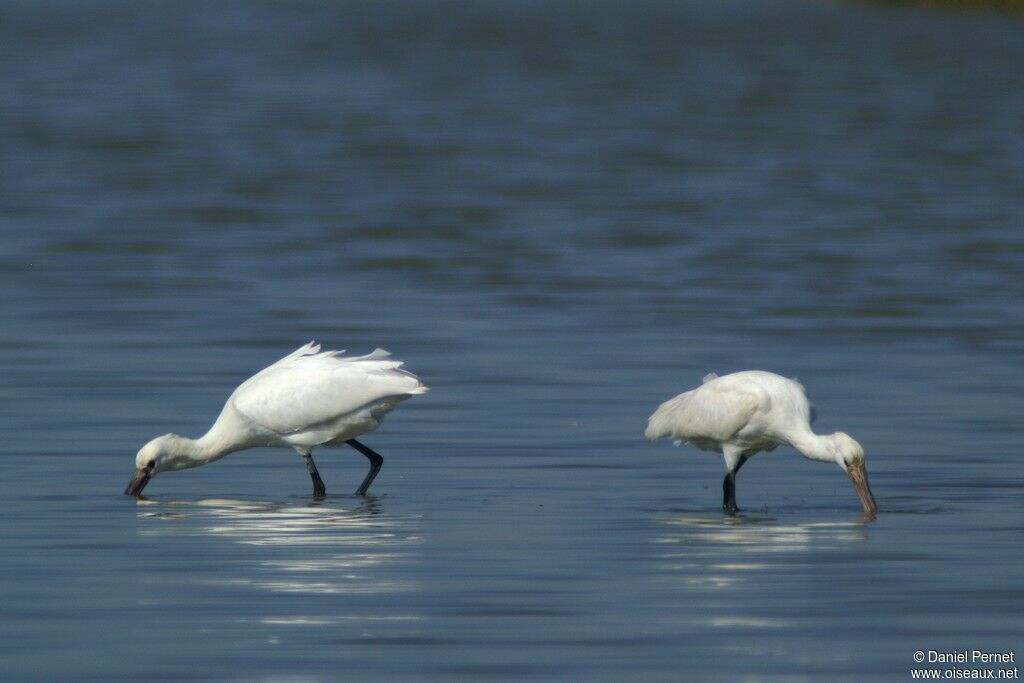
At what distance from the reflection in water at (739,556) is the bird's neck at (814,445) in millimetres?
534

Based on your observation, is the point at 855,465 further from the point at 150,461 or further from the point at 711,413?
the point at 150,461

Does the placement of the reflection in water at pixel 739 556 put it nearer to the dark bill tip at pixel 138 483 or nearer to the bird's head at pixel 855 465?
the bird's head at pixel 855 465

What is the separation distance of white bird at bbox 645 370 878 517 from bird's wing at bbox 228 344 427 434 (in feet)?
5.01

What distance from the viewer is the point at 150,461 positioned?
13461mm

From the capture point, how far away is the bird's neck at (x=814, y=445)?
13.1m

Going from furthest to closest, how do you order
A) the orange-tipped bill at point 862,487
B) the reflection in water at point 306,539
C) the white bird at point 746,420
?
the white bird at point 746,420 < the orange-tipped bill at point 862,487 < the reflection in water at point 306,539

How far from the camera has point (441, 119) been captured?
49.2 m

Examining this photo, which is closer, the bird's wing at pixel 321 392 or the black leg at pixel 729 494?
the black leg at pixel 729 494

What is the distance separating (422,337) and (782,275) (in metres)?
5.88

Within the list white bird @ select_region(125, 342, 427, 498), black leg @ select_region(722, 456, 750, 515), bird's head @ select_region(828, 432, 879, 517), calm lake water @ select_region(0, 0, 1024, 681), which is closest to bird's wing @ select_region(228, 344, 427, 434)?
white bird @ select_region(125, 342, 427, 498)

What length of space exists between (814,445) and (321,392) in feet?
8.87

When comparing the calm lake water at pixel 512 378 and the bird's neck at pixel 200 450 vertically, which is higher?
the bird's neck at pixel 200 450

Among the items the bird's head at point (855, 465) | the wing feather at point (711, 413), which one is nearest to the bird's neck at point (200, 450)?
the wing feather at point (711, 413)

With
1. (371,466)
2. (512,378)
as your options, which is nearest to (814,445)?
(371,466)
